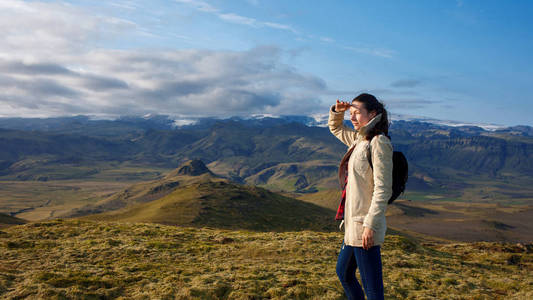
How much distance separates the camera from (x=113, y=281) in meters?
12.3

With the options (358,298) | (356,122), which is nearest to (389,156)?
(356,122)

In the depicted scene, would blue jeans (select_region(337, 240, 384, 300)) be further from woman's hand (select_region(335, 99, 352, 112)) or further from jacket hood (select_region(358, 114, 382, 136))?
woman's hand (select_region(335, 99, 352, 112))

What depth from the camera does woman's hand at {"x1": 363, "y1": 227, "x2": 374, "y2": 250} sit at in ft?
19.8

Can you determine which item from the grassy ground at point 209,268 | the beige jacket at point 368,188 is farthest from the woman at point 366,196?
the grassy ground at point 209,268

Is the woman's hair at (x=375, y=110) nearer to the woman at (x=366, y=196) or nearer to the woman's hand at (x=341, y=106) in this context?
the woman at (x=366, y=196)

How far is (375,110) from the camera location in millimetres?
6605

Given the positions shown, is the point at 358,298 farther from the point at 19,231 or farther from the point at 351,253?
the point at 19,231

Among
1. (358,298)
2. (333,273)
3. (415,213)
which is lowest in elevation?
(415,213)

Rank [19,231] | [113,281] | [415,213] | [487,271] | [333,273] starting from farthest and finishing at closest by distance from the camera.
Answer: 1. [415,213]
2. [19,231]
3. [487,271]
4. [333,273]
5. [113,281]

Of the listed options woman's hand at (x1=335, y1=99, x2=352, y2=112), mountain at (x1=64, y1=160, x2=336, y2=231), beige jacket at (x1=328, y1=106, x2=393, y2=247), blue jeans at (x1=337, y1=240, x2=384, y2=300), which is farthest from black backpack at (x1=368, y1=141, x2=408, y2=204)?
mountain at (x1=64, y1=160, x2=336, y2=231)

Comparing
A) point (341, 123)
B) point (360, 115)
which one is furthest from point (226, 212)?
point (360, 115)

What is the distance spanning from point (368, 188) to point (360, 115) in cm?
145

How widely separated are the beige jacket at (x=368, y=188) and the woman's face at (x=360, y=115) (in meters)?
0.18

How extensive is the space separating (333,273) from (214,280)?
567cm
